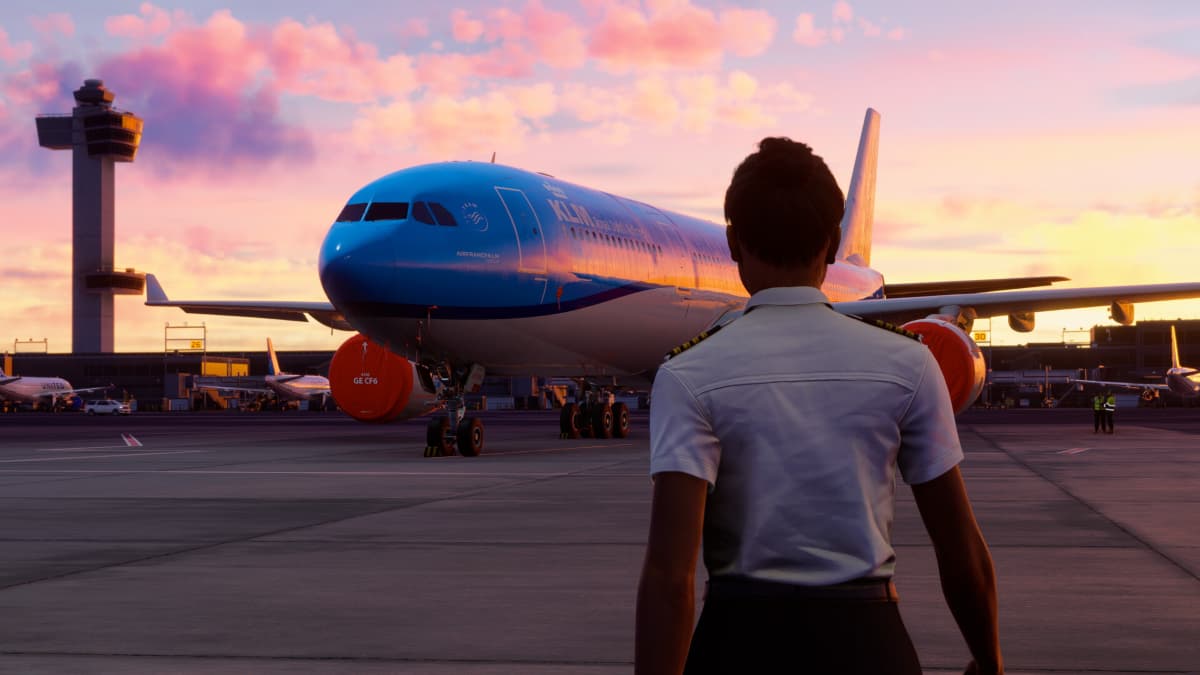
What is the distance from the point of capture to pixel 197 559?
876 centimetres

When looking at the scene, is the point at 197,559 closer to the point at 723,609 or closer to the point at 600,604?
the point at 600,604

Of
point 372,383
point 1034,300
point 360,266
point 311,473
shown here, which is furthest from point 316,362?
point 311,473

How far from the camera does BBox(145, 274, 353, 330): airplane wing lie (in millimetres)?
27203

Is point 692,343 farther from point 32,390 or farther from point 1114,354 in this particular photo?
point 1114,354

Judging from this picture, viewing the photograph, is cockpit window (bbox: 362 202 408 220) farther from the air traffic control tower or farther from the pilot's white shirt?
the air traffic control tower

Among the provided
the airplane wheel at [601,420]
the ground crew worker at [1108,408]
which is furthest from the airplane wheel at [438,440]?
the ground crew worker at [1108,408]

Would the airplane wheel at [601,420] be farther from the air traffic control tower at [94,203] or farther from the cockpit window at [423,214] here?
the air traffic control tower at [94,203]

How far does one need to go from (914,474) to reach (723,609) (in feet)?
1.39

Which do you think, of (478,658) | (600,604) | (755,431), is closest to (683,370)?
(755,431)

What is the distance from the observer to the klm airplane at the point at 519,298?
18.5 metres

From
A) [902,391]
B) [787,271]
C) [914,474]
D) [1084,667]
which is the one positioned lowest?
[1084,667]

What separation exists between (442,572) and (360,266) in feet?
34.4

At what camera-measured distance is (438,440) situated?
1998cm

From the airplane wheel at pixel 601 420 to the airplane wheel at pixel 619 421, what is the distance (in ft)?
0.53
